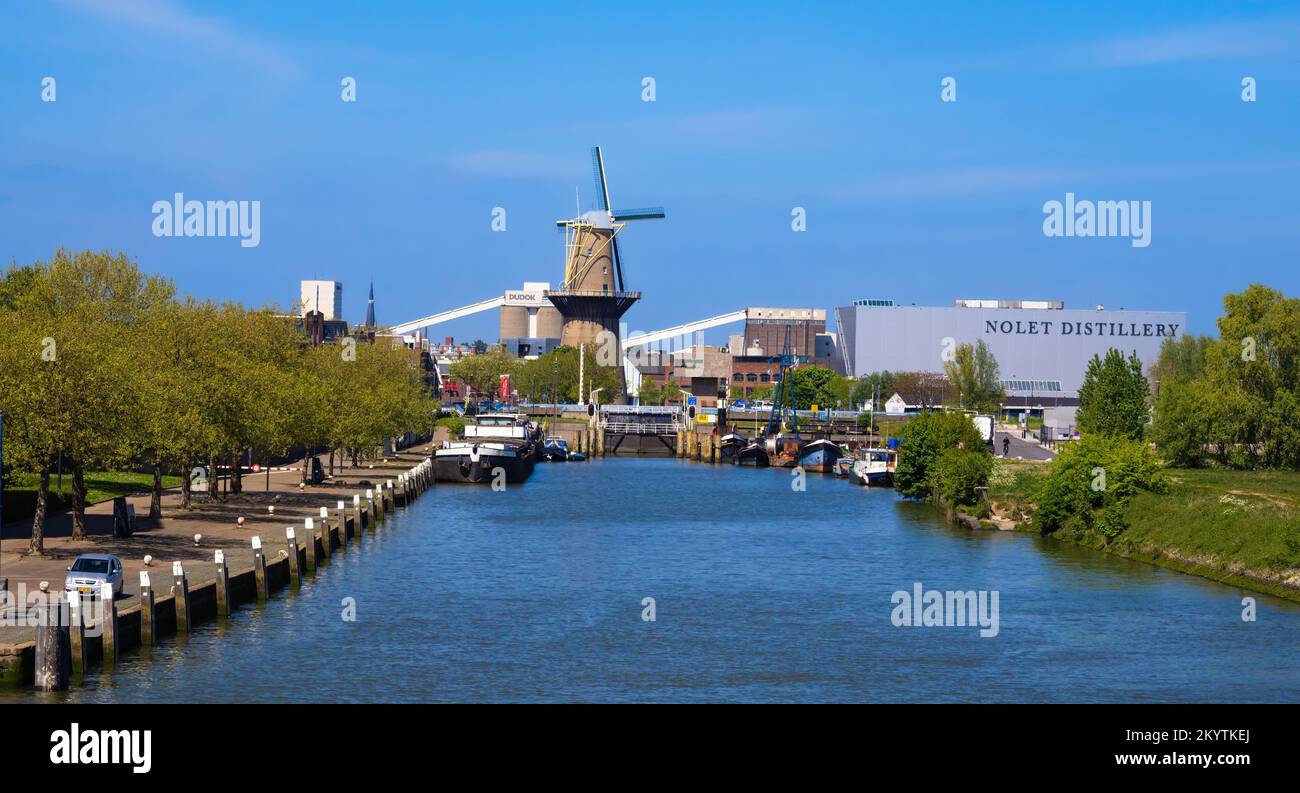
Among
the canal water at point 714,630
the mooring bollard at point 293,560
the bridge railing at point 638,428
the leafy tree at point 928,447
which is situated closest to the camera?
the canal water at point 714,630

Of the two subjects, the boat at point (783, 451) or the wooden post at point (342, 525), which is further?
the boat at point (783, 451)

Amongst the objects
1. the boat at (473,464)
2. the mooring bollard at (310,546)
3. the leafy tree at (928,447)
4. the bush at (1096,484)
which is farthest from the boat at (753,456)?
the mooring bollard at (310,546)

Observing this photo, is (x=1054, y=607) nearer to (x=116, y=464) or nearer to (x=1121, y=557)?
(x=1121, y=557)

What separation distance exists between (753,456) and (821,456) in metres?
11.2

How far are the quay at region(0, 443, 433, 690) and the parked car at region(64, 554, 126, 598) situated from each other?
0.55 metres

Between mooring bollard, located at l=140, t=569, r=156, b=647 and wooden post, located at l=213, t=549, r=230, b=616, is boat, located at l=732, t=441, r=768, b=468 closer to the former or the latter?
wooden post, located at l=213, t=549, r=230, b=616

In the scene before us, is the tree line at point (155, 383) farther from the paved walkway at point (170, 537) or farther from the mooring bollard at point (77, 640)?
the mooring bollard at point (77, 640)

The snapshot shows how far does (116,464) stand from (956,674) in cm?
2872

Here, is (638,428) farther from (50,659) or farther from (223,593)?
(50,659)

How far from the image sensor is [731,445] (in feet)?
545

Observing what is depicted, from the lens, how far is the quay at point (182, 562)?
115 ft

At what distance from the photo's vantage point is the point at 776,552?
69.9 meters

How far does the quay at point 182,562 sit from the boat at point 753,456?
257 feet
